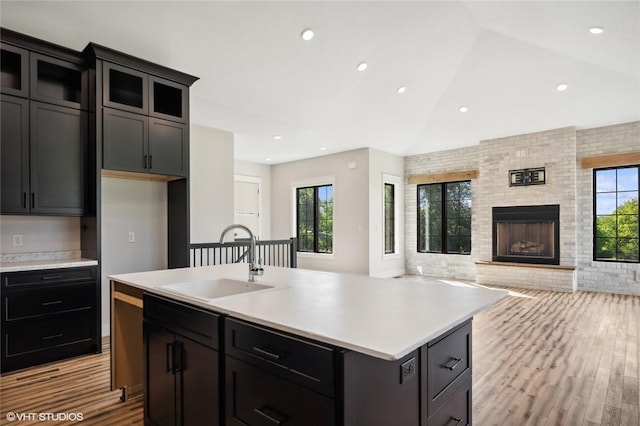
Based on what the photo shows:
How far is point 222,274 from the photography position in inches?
93.2

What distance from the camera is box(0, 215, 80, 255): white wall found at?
130 inches

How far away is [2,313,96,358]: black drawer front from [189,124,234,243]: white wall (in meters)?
2.12

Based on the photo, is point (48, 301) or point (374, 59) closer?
point (48, 301)

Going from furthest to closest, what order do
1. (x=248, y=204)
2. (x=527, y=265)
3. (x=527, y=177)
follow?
(x=248, y=204) < (x=527, y=177) < (x=527, y=265)

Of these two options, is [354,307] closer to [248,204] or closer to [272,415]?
[272,415]

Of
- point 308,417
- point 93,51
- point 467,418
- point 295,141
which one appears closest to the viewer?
point 308,417

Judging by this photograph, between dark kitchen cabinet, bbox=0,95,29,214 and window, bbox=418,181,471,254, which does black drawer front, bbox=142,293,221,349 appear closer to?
dark kitchen cabinet, bbox=0,95,29,214

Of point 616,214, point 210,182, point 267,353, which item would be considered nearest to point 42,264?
point 210,182

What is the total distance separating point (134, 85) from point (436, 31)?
11.7 feet

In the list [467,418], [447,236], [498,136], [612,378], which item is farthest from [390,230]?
[467,418]

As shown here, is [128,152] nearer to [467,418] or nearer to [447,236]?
[467,418]

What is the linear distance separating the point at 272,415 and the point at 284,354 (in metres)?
0.24

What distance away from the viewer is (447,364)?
1497 mm

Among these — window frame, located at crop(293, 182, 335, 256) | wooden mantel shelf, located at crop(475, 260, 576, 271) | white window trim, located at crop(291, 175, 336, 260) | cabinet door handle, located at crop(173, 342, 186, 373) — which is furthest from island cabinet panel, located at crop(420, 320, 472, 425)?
window frame, located at crop(293, 182, 335, 256)
